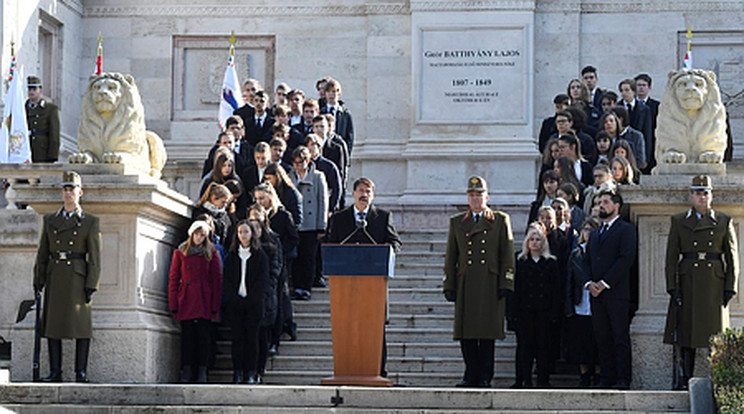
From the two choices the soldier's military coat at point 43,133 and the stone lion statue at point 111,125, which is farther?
the soldier's military coat at point 43,133

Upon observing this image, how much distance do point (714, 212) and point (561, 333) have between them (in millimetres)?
1957

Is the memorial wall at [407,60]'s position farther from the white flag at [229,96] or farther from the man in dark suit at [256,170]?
the man in dark suit at [256,170]

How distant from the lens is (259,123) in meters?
19.3

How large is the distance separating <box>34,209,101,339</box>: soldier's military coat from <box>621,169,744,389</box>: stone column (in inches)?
192

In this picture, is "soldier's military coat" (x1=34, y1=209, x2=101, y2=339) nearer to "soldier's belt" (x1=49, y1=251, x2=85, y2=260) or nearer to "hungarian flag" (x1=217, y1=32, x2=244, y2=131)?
"soldier's belt" (x1=49, y1=251, x2=85, y2=260)

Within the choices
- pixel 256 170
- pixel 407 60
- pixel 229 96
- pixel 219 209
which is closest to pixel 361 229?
pixel 219 209

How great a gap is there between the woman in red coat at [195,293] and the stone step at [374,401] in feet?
7.48

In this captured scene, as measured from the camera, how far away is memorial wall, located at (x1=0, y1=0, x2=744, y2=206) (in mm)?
23297

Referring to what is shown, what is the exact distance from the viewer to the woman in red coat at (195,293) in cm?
1473

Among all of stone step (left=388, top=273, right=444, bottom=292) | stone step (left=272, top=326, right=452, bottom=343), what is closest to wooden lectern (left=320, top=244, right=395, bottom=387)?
stone step (left=272, top=326, right=452, bottom=343)

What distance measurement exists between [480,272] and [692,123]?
2.47 metres

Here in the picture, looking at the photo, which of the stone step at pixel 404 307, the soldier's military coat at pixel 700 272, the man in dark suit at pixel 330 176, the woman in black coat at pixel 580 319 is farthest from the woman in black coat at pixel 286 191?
the soldier's military coat at pixel 700 272

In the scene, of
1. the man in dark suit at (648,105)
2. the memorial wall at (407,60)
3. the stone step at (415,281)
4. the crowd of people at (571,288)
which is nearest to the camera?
the crowd of people at (571,288)

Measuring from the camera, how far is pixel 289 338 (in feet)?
52.2
